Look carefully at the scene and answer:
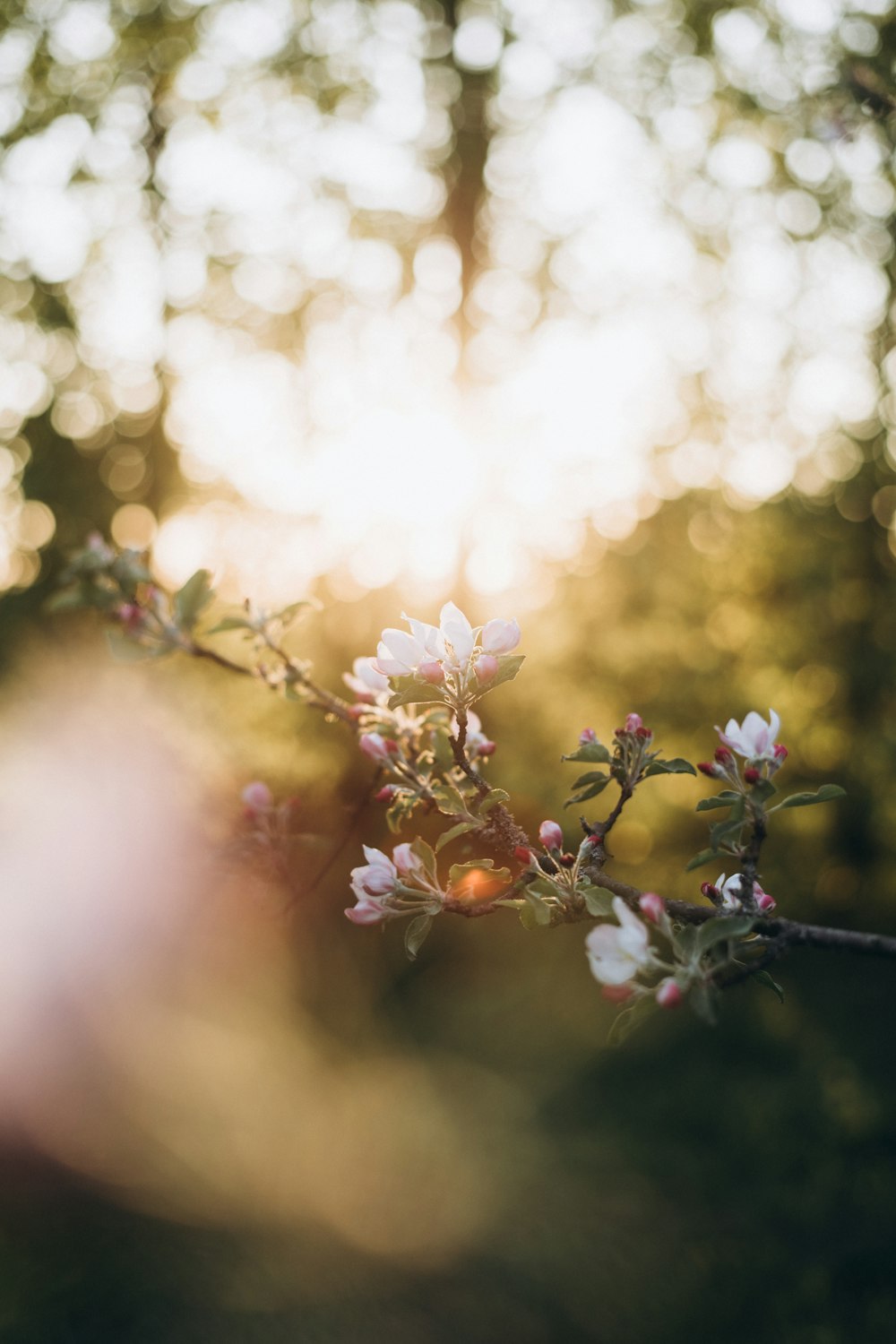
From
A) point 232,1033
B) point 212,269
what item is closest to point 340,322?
point 212,269

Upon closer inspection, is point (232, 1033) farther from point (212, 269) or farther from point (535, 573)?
point (212, 269)

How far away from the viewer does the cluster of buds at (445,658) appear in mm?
1245

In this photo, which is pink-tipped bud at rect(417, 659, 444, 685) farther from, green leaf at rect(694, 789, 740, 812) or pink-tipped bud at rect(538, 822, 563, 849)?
green leaf at rect(694, 789, 740, 812)

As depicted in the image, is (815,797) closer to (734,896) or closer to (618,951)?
(734,896)

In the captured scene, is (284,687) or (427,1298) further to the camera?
(427,1298)

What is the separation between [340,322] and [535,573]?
2.55 m

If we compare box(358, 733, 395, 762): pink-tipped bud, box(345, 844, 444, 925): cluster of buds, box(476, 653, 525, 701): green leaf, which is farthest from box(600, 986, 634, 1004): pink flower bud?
box(358, 733, 395, 762): pink-tipped bud

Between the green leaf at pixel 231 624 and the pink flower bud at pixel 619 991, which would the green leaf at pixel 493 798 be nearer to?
the pink flower bud at pixel 619 991

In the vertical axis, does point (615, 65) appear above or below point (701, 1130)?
above

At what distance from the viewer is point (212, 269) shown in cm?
736

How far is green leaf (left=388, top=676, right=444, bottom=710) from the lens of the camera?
48.4 inches

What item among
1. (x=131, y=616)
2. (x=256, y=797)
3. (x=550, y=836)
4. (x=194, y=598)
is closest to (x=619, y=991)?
(x=550, y=836)

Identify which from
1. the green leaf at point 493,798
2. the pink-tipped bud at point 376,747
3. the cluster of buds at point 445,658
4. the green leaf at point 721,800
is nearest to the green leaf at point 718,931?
the green leaf at point 721,800

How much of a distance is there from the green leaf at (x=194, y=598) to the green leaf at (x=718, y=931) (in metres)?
1.23
